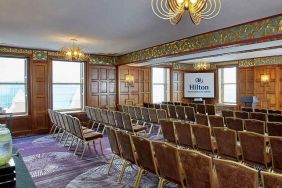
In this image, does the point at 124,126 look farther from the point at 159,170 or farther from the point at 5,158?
the point at 5,158

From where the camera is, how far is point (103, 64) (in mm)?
10477

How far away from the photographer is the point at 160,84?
42.6 feet

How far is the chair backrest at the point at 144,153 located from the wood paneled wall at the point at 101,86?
22.5 ft

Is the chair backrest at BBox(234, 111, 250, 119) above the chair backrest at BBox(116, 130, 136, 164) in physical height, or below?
above

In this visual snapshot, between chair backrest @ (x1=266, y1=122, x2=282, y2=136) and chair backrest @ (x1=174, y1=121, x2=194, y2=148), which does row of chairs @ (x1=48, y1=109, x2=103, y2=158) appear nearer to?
chair backrest @ (x1=174, y1=121, x2=194, y2=148)

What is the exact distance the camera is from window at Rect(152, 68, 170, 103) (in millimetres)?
12734

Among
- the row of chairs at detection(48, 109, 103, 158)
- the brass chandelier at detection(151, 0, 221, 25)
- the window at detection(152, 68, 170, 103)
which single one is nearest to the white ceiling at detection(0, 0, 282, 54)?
the brass chandelier at detection(151, 0, 221, 25)

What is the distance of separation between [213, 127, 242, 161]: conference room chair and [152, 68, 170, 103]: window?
8737mm

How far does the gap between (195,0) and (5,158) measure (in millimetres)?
2739

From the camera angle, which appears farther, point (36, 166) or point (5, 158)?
point (36, 166)

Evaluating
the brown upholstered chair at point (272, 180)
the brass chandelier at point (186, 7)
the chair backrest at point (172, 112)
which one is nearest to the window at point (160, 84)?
the chair backrest at point (172, 112)

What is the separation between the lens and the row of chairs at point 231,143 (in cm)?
337

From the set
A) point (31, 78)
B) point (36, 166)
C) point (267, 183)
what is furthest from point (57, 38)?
point (267, 183)

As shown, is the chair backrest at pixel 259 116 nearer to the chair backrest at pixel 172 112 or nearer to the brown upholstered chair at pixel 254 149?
the brown upholstered chair at pixel 254 149
